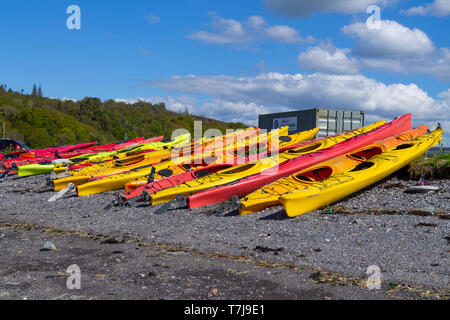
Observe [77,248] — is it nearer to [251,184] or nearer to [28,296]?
[28,296]

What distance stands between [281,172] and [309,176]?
0.81 metres

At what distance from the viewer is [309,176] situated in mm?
9414

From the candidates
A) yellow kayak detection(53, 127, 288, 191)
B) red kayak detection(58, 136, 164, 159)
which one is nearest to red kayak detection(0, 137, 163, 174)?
red kayak detection(58, 136, 164, 159)

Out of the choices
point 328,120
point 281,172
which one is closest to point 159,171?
point 281,172

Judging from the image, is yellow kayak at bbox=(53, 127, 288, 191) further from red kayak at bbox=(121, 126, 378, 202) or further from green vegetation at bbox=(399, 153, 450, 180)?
green vegetation at bbox=(399, 153, 450, 180)

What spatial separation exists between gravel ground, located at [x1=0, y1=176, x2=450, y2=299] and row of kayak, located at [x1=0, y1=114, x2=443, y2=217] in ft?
1.21

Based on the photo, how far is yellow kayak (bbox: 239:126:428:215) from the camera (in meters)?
8.30

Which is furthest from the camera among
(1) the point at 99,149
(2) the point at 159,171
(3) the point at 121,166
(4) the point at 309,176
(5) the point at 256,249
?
(1) the point at 99,149

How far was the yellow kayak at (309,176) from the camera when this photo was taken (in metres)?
8.30

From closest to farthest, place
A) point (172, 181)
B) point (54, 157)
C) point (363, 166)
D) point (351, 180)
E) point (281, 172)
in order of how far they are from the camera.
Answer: point (351, 180), point (363, 166), point (281, 172), point (172, 181), point (54, 157)

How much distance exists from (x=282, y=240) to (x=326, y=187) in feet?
6.64

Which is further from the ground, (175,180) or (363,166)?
(363,166)

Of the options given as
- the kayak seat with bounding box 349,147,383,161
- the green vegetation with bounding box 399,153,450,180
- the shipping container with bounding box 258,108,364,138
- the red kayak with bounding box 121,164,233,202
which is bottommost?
the red kayak with bounding box 121,164,233,202

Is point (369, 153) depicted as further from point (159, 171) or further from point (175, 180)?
point (159, 171)
